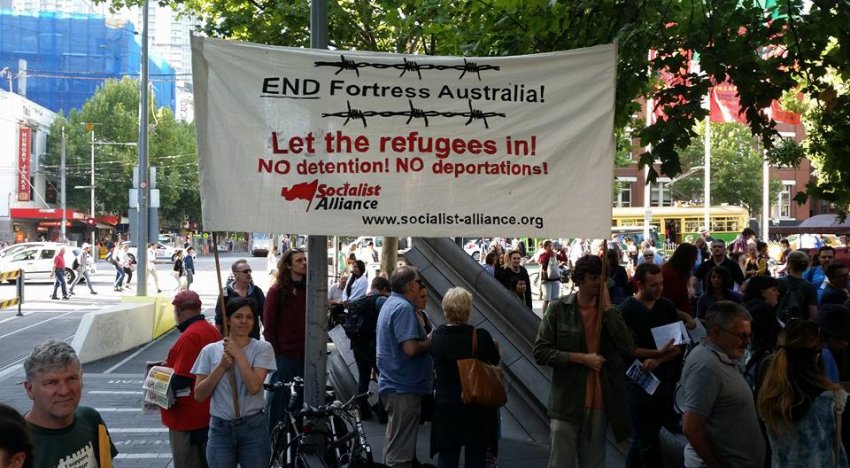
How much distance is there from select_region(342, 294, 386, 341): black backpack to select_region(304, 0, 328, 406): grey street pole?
2623 millimetres

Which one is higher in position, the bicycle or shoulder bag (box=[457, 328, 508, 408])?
shoulder bag (box=[457, 328, 508, 408])

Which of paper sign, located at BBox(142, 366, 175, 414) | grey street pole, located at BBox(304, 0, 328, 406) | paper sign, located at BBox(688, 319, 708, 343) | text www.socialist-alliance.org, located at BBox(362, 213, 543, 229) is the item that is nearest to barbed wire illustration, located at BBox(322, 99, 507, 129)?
text www.socialist-alliance.org, located at BBox(362, 213, 543, 229)

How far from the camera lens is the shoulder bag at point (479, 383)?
20.9 ft

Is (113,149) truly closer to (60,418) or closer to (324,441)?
(324,441)

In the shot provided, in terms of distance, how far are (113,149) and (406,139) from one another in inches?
2896

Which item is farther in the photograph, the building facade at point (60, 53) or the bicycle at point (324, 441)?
the building facade at point (60, 53)

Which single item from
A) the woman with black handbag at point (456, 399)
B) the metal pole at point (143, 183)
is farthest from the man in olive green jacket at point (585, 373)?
the metal pole at point (143, 183)

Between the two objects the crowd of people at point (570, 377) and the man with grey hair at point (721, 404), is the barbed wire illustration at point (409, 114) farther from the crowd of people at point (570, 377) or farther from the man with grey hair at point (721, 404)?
the man with grey hair at point (721, 404)

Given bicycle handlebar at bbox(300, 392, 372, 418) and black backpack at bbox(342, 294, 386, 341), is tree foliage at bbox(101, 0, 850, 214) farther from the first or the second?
bicycle handlebar at bbox(300, 392, 372, 418)

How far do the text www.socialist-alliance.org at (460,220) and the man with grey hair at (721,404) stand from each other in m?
1.42

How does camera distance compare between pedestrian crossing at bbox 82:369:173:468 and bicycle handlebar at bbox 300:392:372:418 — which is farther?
pedestrian crossing at bbox 82:369:173:468

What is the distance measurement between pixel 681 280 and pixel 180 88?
134m

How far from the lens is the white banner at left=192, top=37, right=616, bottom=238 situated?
231 inches

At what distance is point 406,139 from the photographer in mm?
5914
